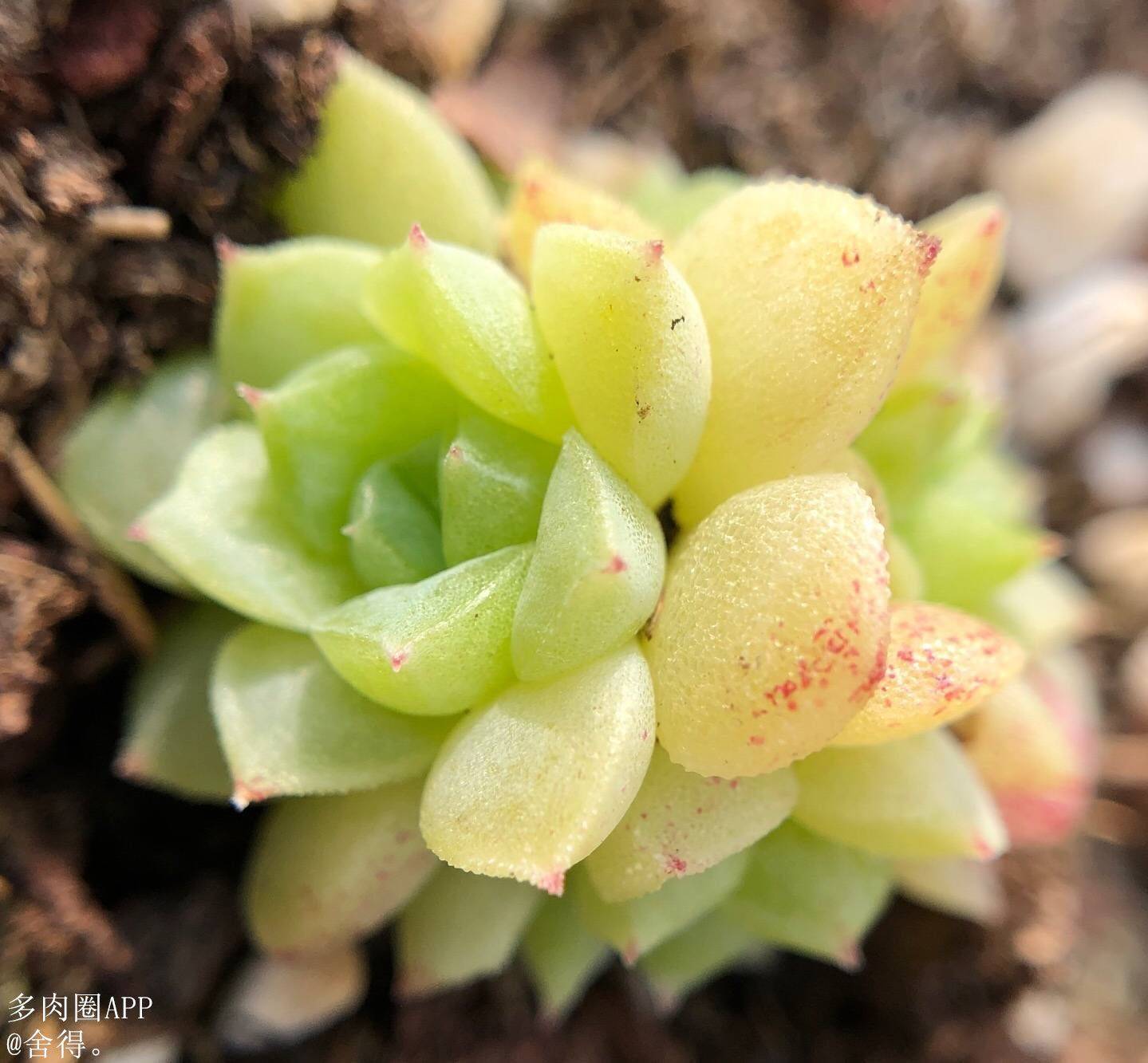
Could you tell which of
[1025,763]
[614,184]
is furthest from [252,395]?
[1025,763]

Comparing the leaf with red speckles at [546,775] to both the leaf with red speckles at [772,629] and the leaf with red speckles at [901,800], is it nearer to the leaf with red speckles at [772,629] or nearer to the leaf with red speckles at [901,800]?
the leaf with red speckles at [772,629]

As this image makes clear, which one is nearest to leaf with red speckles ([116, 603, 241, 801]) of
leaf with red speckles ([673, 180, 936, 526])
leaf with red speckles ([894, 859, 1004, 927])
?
leaf with red speckles ([673, 180, 936, 526])

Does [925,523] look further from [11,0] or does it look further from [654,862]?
[11,0]

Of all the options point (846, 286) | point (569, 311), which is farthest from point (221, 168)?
point (846, 286)

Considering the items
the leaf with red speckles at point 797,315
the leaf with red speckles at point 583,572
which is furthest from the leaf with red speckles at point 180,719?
the leaf with red speckles at point 797,315

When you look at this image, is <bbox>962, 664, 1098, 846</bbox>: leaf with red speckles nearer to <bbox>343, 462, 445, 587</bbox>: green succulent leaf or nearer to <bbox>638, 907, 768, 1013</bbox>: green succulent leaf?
<bbox>638, 907, 768, 1013</bbox>: green succulent leaf
